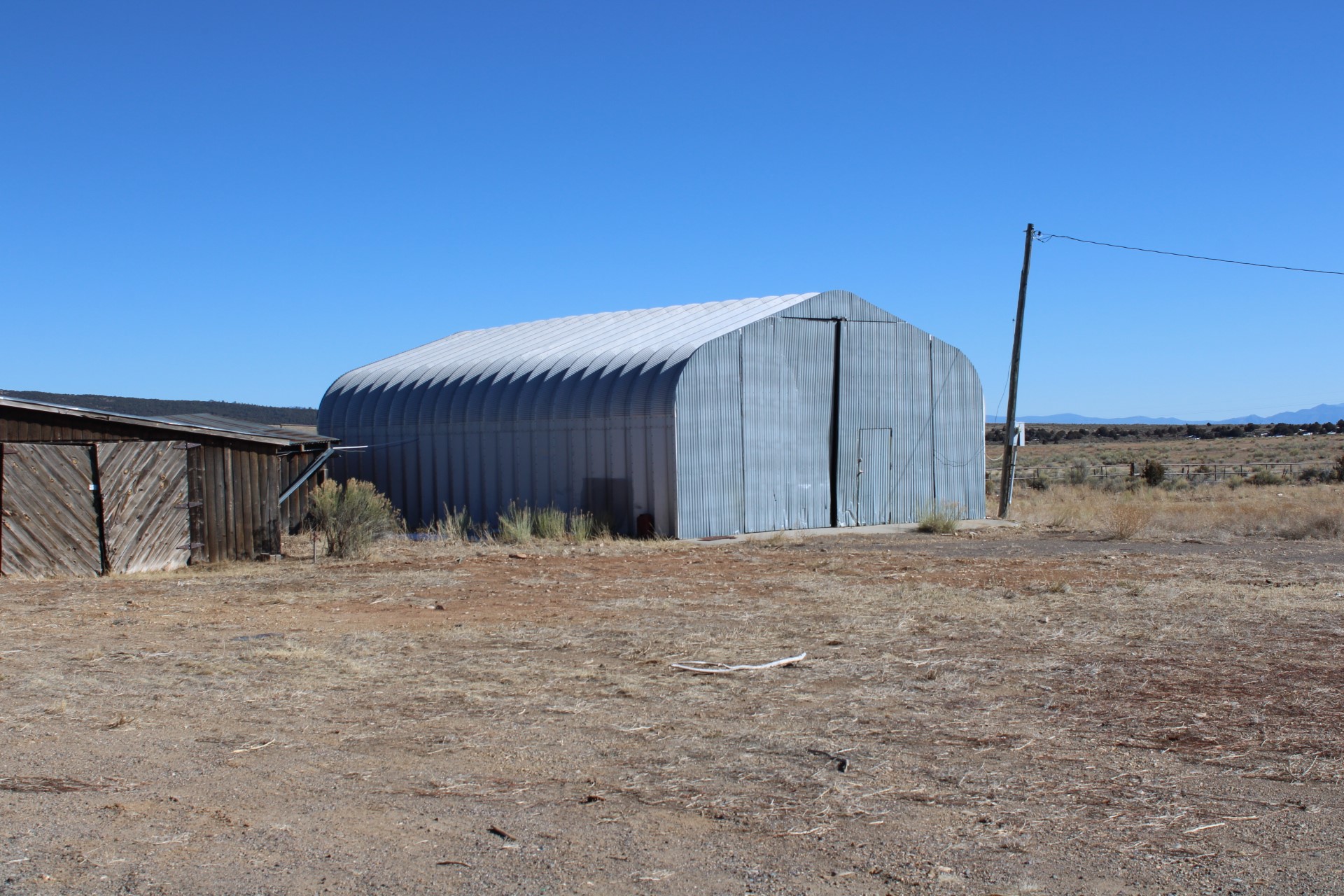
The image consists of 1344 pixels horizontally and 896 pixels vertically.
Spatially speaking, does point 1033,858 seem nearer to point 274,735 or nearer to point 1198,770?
point 1198,770

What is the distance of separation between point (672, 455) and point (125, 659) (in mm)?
14438

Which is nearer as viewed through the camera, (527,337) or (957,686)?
(957,686)

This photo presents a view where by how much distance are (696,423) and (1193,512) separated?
534 inches

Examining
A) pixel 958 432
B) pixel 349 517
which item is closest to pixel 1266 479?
pixel 958 432

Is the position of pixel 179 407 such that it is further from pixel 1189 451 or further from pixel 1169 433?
pixel 1169 433

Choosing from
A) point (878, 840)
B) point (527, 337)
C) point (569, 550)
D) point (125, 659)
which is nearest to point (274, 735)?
point (125, 659)

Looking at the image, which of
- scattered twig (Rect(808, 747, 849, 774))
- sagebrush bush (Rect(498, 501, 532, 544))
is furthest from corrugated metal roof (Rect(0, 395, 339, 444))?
scattered twig (Rect(808, 747, 849, 774))

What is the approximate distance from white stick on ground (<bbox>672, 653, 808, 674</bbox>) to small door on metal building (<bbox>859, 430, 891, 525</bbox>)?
57.5ft

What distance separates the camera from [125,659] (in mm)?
10859

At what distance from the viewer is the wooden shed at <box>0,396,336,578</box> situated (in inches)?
715

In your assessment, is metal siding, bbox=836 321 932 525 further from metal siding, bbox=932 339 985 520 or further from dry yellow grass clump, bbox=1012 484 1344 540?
dry yellow grass clump, bbox=1012 484 1344 540

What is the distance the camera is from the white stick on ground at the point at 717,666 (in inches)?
404

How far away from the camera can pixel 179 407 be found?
5684 cm

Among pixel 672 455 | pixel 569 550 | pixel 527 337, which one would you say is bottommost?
pixel 569 550
